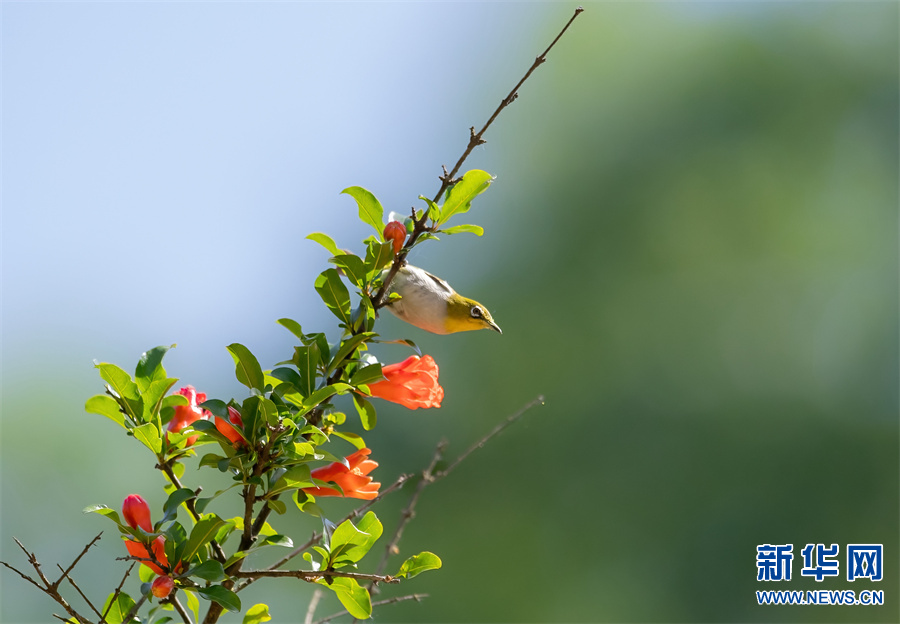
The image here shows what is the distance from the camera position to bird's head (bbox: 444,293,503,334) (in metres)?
2.10

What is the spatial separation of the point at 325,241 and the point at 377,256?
0.16m

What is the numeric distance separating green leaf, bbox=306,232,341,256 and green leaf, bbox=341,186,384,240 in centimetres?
9

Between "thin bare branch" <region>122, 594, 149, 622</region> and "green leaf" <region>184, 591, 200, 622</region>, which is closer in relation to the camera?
"thin bare branch" <region>122, 594, 149, 622</region>

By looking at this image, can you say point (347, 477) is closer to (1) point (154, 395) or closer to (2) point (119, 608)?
(1) point (154, 395)

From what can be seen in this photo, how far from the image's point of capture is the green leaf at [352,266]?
1.67m

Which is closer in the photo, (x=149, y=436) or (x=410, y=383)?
(x=149, y=436)

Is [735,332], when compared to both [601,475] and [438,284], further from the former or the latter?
[438,284]

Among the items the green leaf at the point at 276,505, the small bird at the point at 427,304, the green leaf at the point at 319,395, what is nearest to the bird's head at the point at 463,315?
the small bird at the point at 427,304

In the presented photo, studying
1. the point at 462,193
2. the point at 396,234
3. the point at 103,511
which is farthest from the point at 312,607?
the point at 462,193

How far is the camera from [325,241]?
1794 mm

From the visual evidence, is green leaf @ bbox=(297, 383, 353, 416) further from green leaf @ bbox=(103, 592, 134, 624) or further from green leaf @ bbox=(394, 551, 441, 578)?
green leaf @ bbox=(103, 592, 134, 624)

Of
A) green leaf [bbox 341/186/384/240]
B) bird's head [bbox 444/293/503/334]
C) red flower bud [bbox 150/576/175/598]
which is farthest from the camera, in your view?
bird's head [bbox 444/293/503/334]

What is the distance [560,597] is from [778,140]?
9.31 meters

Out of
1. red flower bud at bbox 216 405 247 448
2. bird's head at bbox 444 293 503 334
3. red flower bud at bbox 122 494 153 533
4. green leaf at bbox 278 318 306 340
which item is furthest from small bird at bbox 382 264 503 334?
red flower bud at bbox 122 494 153 533
